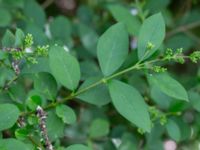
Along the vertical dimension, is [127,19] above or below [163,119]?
above

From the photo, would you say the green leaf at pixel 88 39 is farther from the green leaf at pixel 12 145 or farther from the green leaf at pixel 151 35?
the green leaf at pixel 12 145

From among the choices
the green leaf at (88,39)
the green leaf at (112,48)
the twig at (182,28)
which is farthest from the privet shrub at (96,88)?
the twig at (182,28)

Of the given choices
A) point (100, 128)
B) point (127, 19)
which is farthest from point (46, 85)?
point (127, 19)

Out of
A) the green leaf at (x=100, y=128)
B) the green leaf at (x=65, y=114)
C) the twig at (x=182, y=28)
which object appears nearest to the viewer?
the green leaf at (x=65, y=114)

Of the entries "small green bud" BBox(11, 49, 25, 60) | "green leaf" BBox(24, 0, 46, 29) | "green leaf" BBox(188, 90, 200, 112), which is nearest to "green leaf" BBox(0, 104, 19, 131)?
"small green bud" BBox(11, 49, 25, 60)

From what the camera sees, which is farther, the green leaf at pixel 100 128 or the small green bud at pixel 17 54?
the green leaf at pixel 100 128

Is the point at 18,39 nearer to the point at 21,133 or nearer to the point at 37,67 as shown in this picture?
the point at 37,67

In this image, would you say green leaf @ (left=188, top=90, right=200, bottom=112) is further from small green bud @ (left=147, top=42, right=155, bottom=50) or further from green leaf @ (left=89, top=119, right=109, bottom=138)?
small green bud @ (left=147, top=42, right=155, bottom=50)
